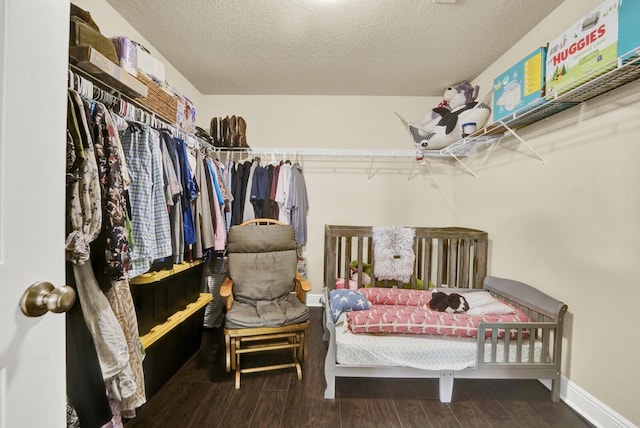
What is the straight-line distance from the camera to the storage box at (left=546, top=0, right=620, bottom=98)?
1.25m

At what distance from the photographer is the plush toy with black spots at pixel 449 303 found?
1919mm

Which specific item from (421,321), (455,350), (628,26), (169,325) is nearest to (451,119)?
(628,26)

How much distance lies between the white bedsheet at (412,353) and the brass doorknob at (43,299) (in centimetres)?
140

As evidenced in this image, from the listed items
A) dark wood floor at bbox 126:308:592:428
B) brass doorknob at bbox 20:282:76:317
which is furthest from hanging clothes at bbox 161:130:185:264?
brass doorknob at bbox 20:282:76:317

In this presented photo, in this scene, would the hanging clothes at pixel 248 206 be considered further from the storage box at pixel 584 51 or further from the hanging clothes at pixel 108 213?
the storage box at pixel 584 51

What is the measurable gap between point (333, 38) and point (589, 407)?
2802 millimetres

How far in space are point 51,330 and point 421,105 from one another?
335 centimetres

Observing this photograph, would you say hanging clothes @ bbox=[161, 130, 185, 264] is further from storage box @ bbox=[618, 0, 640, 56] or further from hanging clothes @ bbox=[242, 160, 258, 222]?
storage box @ bbox=[618, 0, 640, 56]

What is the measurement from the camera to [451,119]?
99.1 inches

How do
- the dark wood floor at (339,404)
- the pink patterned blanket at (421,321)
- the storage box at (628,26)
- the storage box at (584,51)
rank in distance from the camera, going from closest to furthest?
the storage box at (628,26) → the storage box at (584,51) → the dark wood floor at (339,404) → the pink patterned blanket at (421,321)

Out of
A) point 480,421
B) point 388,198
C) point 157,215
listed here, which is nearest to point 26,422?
point 157,215

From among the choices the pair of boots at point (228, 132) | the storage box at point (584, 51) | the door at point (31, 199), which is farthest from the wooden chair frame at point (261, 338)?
the storage box at point (584, 51)

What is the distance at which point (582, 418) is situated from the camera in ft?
4.91

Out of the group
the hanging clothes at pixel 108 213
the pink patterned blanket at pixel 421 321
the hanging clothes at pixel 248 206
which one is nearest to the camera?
the hanging clothes at pixel 108 213
